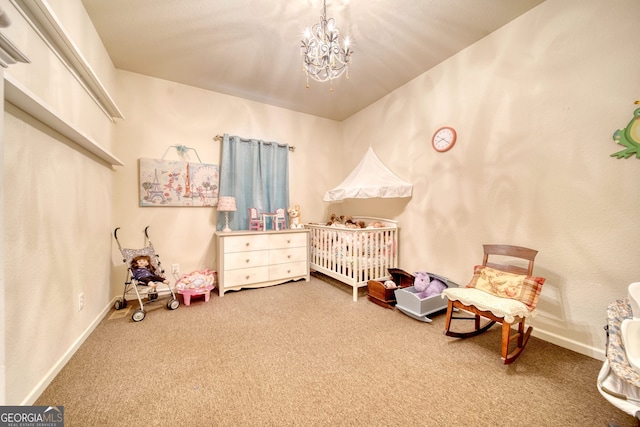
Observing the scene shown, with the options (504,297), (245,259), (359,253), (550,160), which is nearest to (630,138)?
(550,160)

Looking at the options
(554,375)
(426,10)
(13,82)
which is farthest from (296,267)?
(426,10)

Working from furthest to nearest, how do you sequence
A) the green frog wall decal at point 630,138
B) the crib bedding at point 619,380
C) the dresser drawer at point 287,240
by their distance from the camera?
the dresser drawer at point 287,240 < the green frog wall decal at point 630,138 < the crib bedding at point 619,380

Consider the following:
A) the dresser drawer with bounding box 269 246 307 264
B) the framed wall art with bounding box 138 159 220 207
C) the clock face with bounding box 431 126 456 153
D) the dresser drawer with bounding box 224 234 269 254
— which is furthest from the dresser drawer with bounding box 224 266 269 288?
the clock face with bounding box 431 126 456 153

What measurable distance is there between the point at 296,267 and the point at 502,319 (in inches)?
91.9

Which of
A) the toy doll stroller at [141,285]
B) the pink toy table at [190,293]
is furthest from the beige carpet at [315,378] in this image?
the pink toy table at [190,293]

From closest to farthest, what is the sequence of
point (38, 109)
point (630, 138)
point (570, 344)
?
point (38, 109) → point (630, 138) → point (570, 344)

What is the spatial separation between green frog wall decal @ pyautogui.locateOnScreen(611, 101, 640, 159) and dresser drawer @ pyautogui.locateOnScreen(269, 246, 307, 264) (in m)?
3.03

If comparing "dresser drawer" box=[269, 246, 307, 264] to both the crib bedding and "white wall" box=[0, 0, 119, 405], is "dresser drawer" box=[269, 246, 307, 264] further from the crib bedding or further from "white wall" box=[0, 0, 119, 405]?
the crib bedding

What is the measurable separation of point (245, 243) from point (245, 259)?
0.21m

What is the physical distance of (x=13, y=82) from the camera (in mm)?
929

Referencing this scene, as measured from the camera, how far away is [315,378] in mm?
1412

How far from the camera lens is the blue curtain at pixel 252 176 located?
125 inches

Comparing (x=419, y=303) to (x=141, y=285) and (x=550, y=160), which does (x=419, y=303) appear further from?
(x=141, y=285)

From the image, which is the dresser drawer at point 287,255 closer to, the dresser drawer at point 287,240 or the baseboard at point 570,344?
the dresser drawer at point 287,240
